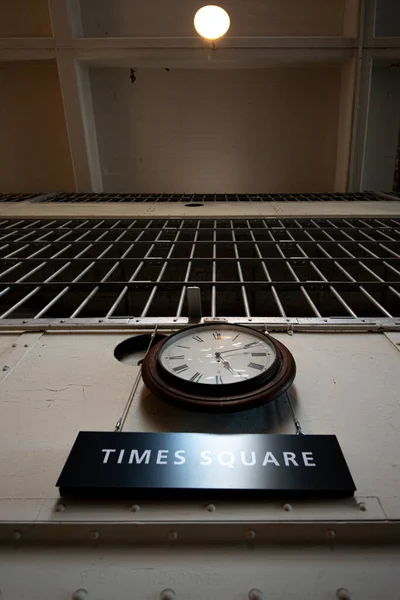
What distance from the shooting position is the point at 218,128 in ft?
17.7

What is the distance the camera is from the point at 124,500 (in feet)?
2.44

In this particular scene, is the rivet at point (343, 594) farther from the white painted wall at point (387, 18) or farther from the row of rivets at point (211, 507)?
the white painted wall at point (387, 18)

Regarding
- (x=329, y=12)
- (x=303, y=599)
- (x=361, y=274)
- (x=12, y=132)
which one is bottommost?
(x=361, y=274)

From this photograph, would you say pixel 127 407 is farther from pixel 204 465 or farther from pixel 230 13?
pixel 230 13

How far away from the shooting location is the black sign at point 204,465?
728 millimetres

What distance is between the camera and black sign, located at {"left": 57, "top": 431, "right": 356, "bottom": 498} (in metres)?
0.73

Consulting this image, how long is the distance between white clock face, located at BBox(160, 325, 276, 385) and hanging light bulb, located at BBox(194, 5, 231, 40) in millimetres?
3973

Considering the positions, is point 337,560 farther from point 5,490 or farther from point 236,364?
point 5,490

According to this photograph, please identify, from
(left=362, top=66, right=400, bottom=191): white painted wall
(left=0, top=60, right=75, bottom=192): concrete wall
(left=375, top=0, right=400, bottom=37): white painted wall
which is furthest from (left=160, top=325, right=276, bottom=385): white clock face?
(left=375, top=0, right=400, bottom=37): white painted wall

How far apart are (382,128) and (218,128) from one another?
2.43 m

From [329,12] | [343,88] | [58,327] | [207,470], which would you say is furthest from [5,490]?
[329,12]

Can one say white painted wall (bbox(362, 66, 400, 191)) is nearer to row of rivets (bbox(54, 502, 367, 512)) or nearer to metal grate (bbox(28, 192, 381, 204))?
metal grate (bbox(28, 192, 381, 204))

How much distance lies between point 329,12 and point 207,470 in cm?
600

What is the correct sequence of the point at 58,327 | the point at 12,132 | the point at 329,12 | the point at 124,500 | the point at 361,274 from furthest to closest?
the point at 12,132, the point at 329,12, the point at 361,274, the point at 58,327, the point at 124,500
